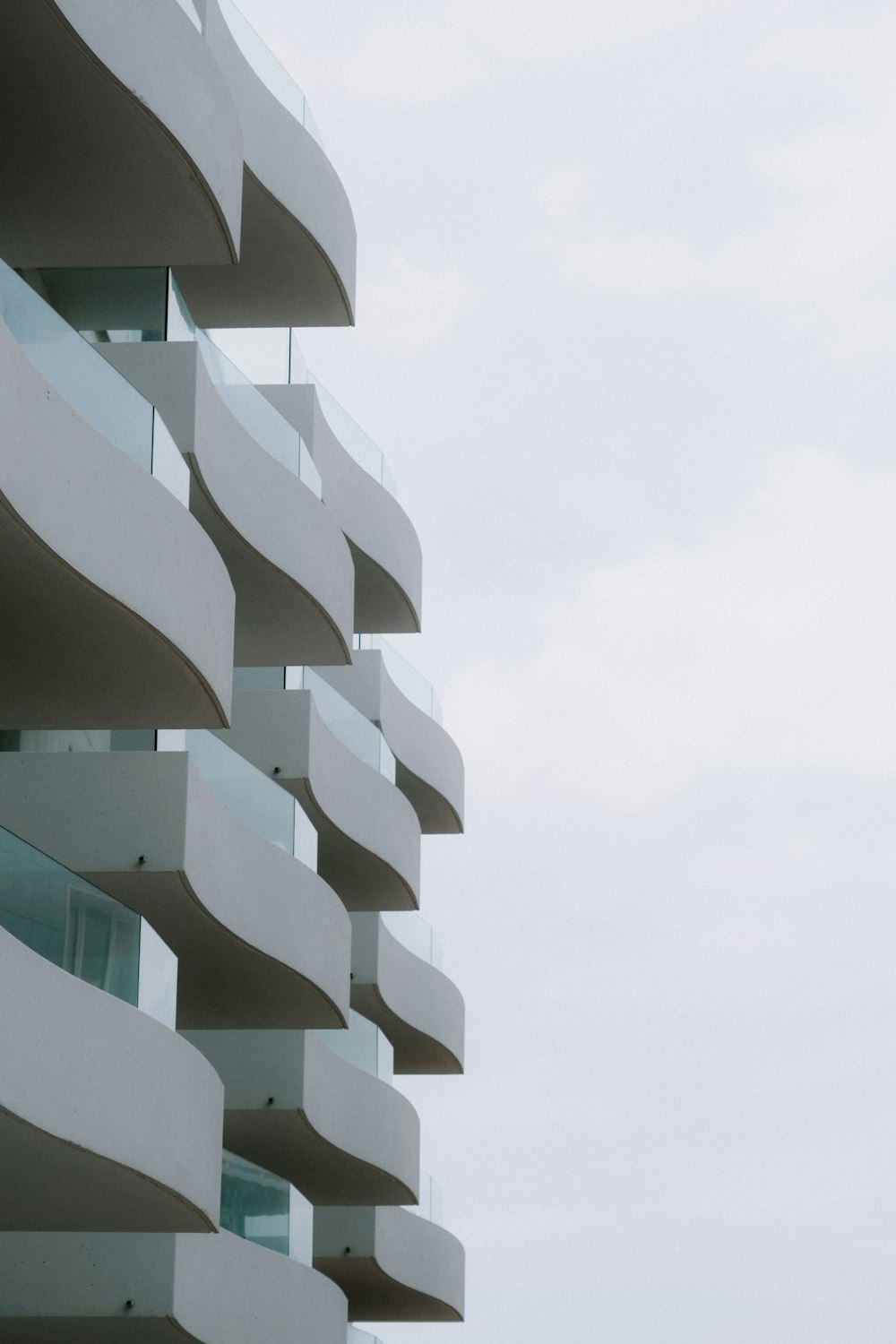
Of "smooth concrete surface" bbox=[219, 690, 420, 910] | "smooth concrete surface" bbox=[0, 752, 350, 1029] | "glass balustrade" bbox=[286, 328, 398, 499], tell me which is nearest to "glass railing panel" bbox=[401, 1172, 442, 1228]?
"smooth concrete surface" bbox=[219, 690, 420, 910]

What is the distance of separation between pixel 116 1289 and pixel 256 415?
24.9 feet

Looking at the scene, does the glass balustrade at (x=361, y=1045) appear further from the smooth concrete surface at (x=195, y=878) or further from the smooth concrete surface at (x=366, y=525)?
the smooth concrete surface at (x=366, y=525)

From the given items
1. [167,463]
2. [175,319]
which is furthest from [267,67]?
[167,463]

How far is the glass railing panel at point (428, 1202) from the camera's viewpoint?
27.1 m

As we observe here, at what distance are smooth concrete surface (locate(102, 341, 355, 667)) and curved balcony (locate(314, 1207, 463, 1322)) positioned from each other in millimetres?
7703

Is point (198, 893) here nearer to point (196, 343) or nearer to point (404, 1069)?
point (196, 343)

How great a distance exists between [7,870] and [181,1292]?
5.14 meters

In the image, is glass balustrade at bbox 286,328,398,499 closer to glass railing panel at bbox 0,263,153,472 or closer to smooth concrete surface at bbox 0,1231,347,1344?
glass railing panel at bbox 0,263,153,472

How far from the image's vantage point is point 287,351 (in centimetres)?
2144

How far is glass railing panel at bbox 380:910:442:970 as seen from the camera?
27.3 m

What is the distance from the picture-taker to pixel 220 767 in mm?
17031

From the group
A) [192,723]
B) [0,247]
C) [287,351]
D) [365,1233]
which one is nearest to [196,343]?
[0,247]

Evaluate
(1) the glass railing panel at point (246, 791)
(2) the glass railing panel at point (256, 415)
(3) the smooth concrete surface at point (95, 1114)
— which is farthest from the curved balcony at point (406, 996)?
(3) the smooth concrete surface at point (95, 1114)

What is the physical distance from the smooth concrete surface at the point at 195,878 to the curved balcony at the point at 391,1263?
5.71m
